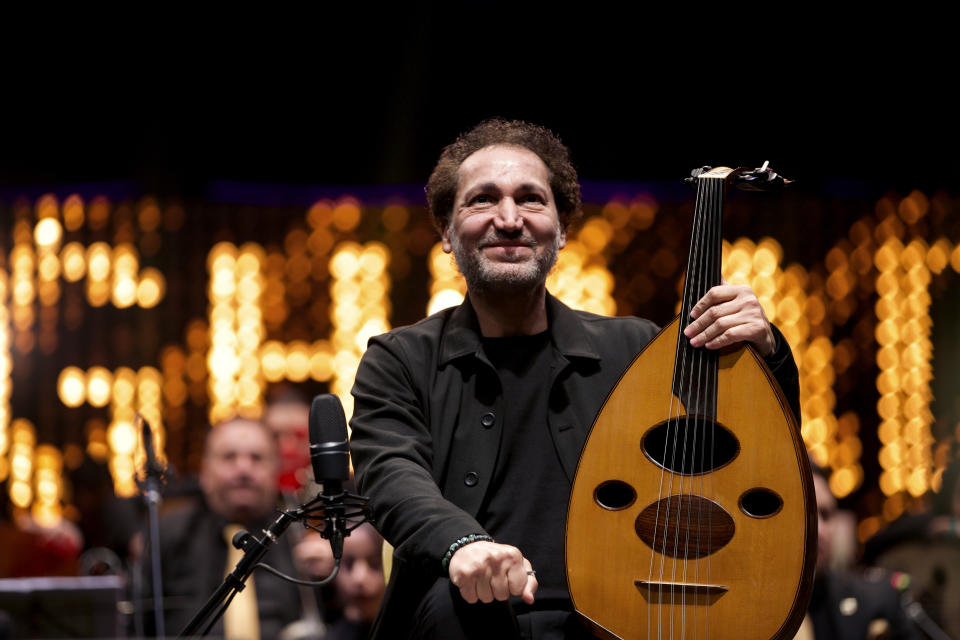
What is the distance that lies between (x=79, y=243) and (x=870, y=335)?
4788mm

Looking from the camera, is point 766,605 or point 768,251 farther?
Result: point 768,251

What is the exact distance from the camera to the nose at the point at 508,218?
7.39 ft

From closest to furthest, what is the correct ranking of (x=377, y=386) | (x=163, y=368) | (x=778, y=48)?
(x=377, y=386), (x=778, y=48), (x=163, y=368)

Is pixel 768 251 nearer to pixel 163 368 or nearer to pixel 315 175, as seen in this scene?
pixel 315 175

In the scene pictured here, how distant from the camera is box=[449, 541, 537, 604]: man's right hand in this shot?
174 centimetres

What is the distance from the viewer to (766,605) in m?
1.85

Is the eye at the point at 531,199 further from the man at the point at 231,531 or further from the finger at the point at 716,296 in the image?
the man at the point at 231,531

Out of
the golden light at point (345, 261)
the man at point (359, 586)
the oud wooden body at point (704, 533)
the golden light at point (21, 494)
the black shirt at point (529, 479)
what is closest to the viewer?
the oud wooden body at point (704, 533)

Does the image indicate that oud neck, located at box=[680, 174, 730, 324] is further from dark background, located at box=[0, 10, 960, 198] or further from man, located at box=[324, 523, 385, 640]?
dark background, located at box=[0, 10, 960, 198]

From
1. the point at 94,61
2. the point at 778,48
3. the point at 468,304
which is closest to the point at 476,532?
the point at 468,304

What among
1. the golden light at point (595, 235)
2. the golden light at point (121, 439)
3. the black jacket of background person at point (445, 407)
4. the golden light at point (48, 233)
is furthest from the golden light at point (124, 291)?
the black jacket of background person at point (445, 407)

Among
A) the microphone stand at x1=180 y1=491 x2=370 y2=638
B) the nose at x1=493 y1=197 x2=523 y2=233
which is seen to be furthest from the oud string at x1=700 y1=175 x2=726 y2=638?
the microphone stand at x1=180 y1=491 x2=370 y2=638

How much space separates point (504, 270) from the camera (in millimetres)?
2240

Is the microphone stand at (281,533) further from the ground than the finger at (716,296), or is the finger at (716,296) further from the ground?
the finger at (716,296)
